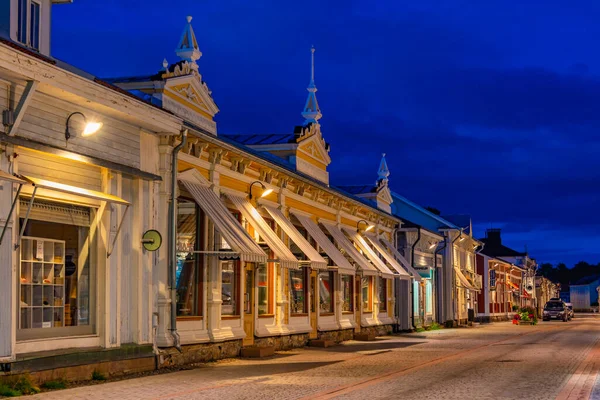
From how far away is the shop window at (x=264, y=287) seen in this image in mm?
26141

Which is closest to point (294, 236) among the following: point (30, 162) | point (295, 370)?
point (295, 370)

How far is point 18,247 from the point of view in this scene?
48.9ft

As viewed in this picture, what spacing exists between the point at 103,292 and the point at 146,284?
160 centimetres

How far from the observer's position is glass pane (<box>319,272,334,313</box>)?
3170 centimetres

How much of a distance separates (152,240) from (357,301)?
18.3 m

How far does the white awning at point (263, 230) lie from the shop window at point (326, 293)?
7.20 meters

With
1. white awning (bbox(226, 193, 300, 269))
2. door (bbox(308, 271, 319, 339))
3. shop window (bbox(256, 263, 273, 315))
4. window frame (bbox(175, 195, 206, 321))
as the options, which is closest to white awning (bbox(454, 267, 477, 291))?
door (bbox(308, 271, 319, 339))

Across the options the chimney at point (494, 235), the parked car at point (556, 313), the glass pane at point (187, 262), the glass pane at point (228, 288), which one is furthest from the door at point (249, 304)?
the chimney at point (494, 235)

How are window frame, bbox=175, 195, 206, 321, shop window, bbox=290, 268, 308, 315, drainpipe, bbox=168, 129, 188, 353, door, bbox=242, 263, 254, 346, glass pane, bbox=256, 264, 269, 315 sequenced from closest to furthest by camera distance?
drainpipe, bbox=168, 129, 188, 353
window frame, bbox=175, 195, 206, 321
door, bbox=242, 263, 254, 346
glass pane, bbox=256, 264, 269, 315
shop window, bbox=290, 268, 308, 315

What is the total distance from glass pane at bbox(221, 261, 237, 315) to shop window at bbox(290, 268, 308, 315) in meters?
4.72

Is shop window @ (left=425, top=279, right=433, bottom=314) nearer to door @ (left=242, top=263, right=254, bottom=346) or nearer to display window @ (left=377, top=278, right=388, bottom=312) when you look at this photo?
display window @ (left=377, top=278, right=388, bottom=312)

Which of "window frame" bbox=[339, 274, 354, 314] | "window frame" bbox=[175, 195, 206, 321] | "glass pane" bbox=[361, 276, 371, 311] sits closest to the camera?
"window frame" bbox=[175, 195, 206, 321]

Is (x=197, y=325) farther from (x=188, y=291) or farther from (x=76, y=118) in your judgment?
(x=76, y=118)

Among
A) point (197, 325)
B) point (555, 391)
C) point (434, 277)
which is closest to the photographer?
point (555, 391)
